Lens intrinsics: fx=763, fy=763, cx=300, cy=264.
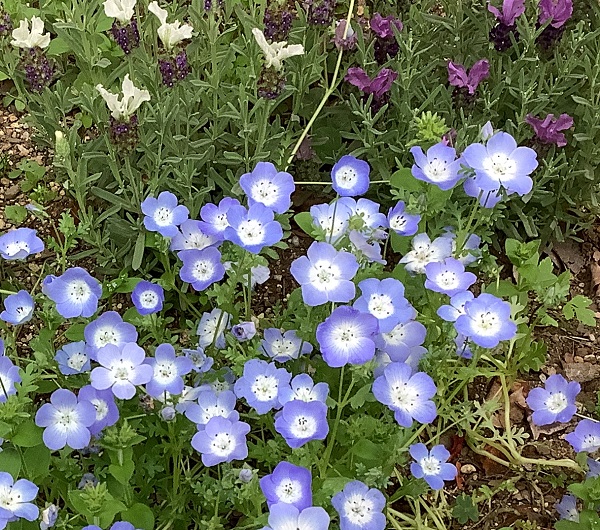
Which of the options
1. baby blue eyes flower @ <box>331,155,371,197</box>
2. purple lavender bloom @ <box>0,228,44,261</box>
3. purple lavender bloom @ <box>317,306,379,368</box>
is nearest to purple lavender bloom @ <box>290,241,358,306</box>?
purple lavender bloom @ <box>317,306,379,368</box>

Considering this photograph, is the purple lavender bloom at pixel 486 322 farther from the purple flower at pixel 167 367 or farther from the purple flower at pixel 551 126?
the purple flower at pixel 551 126

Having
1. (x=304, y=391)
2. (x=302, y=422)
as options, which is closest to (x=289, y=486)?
(x=302, y=422)

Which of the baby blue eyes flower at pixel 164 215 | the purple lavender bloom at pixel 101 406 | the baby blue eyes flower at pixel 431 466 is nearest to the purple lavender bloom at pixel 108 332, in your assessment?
the purple lavender bloom at pixel 101 406

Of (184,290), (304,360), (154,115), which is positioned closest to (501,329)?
(304,360)

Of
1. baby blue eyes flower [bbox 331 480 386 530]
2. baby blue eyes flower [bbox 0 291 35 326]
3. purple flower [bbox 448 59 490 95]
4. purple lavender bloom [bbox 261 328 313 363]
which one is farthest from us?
purple flower [bbox 448 59 490 95]

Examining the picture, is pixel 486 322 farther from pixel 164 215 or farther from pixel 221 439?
pixel 164 215

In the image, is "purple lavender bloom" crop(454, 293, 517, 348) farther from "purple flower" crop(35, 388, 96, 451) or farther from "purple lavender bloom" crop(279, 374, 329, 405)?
"purple flower" crop(35, 388, 96, 451)
